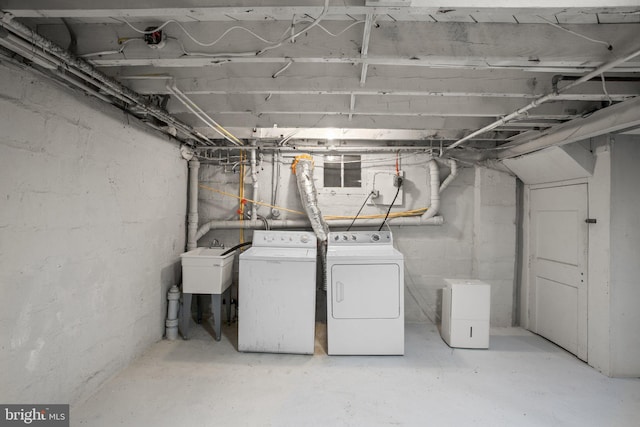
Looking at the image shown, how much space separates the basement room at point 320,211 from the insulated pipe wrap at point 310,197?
4cm

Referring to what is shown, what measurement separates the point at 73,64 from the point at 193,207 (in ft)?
6.44

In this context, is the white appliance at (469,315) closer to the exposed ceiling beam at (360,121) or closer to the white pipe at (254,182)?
the exposed ceiling beam at (360,121)

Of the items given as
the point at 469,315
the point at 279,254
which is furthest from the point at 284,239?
the point at 469,315

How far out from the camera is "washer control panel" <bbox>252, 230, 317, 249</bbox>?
2900 mm

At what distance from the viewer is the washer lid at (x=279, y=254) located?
253cm

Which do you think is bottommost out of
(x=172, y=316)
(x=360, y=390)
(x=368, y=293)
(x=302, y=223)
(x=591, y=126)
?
(x=360, y=390)

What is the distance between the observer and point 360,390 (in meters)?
2.04

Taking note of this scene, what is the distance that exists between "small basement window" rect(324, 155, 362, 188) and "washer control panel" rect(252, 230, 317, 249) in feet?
2.56

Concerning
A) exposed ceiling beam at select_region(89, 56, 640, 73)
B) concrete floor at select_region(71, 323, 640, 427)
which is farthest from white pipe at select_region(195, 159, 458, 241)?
exposed ceiling beam at select_region(89, 56, 640, 73)

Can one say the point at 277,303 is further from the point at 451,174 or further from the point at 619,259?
the point at 619,259

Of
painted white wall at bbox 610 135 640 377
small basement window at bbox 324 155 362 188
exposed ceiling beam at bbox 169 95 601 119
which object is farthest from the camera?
small basement window at bbox 324 155 362 188

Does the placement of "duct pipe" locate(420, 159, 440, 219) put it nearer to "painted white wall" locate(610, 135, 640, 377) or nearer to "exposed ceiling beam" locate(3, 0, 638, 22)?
"painted white wall" locate(610, 135, 640, 377)

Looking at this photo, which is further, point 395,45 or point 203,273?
point 203,273

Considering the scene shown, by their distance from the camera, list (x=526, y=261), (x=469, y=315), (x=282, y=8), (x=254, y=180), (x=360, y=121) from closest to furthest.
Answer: (x=282, y=8)
(x=360, y=121)
(x=469, y=315)
(x=526, y=261)
(x=254, y=180)
